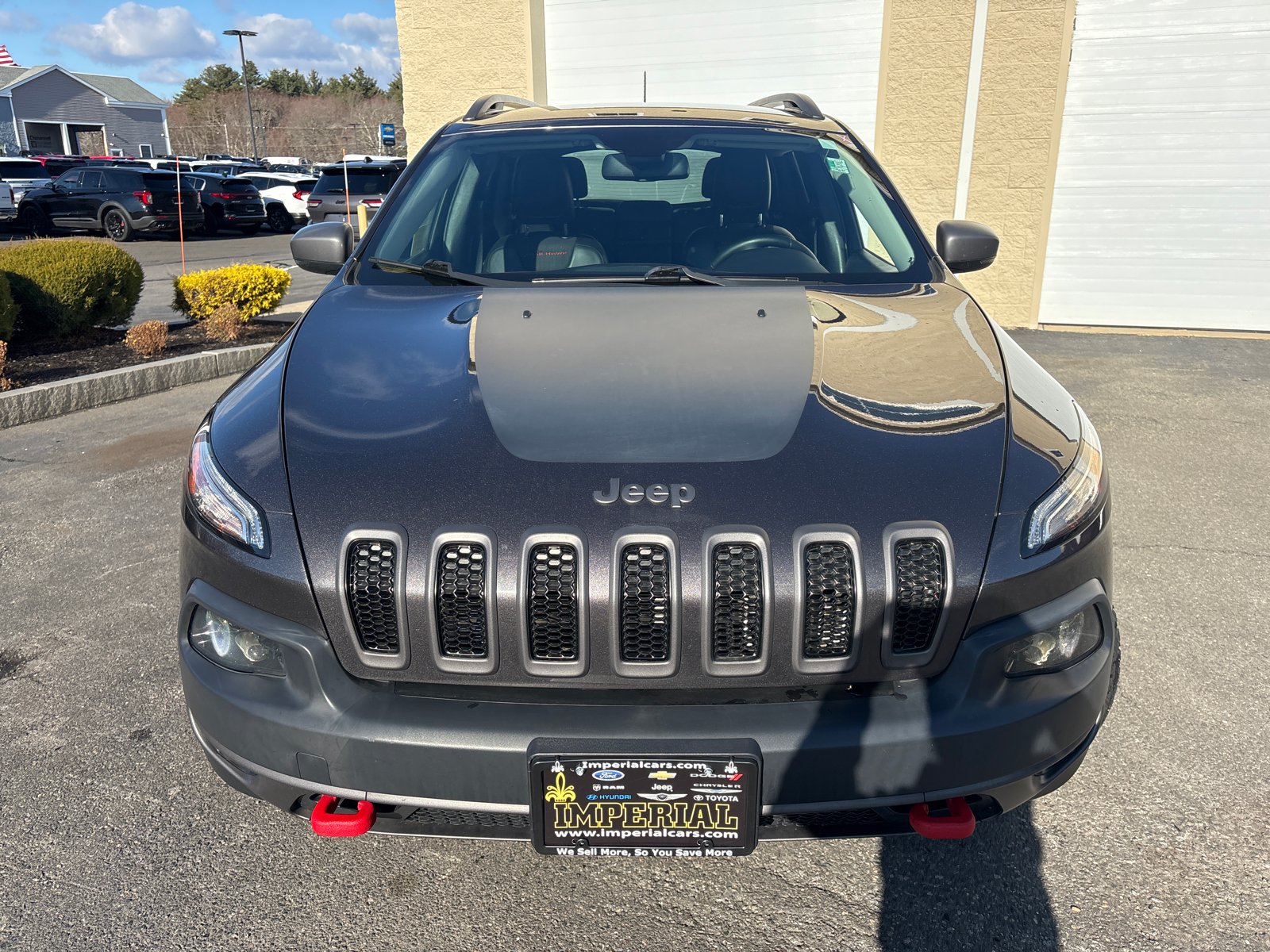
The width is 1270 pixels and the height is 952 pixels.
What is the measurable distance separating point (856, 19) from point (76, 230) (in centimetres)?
1995

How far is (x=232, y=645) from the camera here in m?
1.98

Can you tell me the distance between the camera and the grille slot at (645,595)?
1.79m

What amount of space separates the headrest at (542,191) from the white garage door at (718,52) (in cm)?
791

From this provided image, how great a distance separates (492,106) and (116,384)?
4398 millimetres

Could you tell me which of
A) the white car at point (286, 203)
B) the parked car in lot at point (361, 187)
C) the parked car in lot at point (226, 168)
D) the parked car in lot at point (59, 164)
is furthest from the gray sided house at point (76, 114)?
the parked car in lot at point (361, 187)

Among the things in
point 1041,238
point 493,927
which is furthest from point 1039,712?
point 1041,238

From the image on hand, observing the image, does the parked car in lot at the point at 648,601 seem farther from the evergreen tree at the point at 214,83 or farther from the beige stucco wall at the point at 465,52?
the evergreen tree at the point at 214,83

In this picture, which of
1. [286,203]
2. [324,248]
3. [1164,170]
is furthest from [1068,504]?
[286,203]

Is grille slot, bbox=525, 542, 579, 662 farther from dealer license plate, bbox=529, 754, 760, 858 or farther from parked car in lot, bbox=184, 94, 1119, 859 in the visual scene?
dealer license plate, bbox=529, 754, 760, 858

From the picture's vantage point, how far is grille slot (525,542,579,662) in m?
1.80

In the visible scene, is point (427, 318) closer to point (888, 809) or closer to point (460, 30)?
point (888, 809)

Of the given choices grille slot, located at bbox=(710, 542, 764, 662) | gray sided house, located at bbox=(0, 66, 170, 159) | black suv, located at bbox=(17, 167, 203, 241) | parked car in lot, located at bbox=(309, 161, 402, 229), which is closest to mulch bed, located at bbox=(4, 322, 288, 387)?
grille slot, located at bbox=(710, 542, 764, 662)

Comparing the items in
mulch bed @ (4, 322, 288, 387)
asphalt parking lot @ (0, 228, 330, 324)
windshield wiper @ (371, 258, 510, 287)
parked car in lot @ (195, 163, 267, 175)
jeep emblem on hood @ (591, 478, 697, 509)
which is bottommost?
asphalt parking lot @ (0, 228, 330, 324)

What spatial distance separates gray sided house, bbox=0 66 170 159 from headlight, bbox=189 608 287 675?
6157 cm
